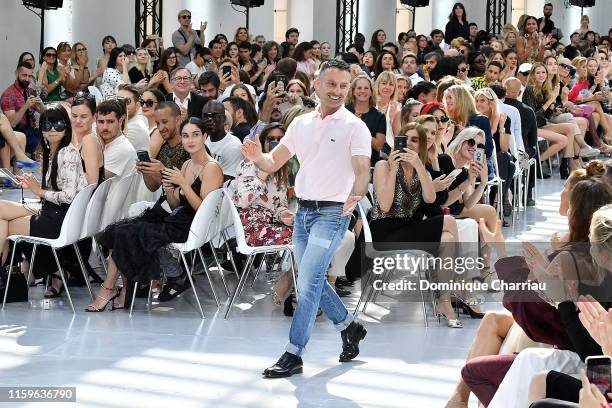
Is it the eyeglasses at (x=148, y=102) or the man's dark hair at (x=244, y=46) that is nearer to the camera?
the eyeglasses at (x=148, y=102)

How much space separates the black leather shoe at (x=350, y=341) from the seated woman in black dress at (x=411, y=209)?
105cm

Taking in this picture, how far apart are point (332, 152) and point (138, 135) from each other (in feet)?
11.4

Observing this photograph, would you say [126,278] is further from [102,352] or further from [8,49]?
[8,49]

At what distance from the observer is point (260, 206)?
297 inches

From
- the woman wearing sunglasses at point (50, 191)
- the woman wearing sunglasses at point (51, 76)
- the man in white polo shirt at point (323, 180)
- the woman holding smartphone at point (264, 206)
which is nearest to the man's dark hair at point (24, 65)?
the woman wearing sunglasses at point (51, 76)

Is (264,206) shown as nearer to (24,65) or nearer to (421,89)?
(421,89)

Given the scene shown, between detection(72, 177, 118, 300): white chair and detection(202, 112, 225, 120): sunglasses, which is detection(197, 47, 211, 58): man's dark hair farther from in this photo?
detection(72, 177, 118, 300): white chair

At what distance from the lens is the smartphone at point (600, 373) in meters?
3.57

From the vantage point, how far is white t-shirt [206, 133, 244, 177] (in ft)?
28.4

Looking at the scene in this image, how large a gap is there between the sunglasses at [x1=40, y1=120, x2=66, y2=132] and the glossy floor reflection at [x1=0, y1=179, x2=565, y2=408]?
106 cm

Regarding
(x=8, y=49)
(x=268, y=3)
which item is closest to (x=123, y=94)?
(x=8, y=49)

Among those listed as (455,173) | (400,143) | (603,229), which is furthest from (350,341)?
(603,229)

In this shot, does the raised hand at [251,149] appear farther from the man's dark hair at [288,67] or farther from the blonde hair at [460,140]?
the man's dark hair at [288,67]

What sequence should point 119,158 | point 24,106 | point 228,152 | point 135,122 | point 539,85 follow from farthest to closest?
1. point 539,85
2. point 24,106
3. point 135,122
4. point 228,152
5. point 119,158
